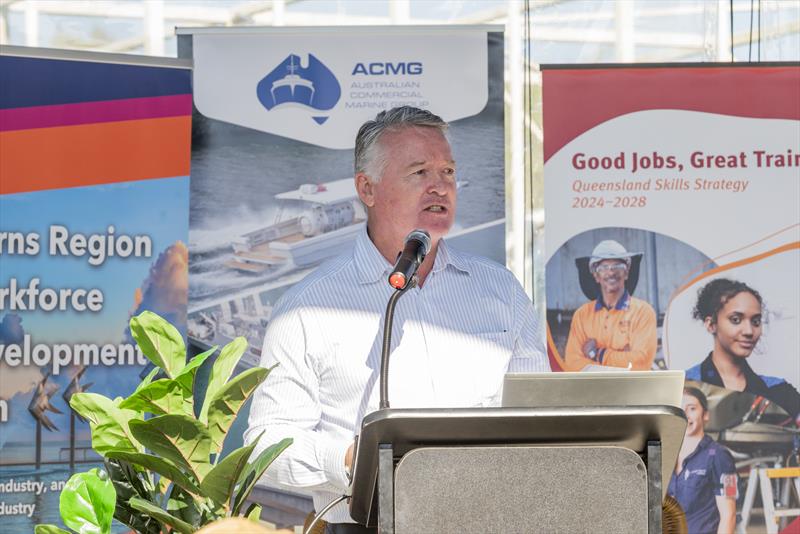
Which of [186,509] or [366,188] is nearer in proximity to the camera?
[186,509]

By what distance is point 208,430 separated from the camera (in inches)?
62.5

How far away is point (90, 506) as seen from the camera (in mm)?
1441

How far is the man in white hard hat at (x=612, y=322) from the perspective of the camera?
508 centimetres

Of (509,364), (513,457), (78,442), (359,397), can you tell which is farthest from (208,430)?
(78,442)

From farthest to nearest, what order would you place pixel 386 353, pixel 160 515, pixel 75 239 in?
pixel 75 239 → pixel 386 353 → pixel 160 515

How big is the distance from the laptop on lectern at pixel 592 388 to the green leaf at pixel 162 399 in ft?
2.22

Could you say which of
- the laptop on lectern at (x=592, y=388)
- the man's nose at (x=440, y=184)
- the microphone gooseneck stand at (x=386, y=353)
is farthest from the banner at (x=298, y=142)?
the laptop on lectern at (x=592, y=388)

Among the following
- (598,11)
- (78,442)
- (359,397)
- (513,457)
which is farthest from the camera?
(598,11)

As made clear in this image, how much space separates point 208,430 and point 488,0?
165 inches

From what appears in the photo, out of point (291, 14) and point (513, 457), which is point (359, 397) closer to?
point (513, 457)

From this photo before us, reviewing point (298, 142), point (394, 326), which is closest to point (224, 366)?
point (394, 326)

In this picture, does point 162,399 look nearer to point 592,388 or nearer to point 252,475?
point 252,475

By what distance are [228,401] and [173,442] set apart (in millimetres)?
99

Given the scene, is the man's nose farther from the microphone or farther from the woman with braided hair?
the woman with braided hair
